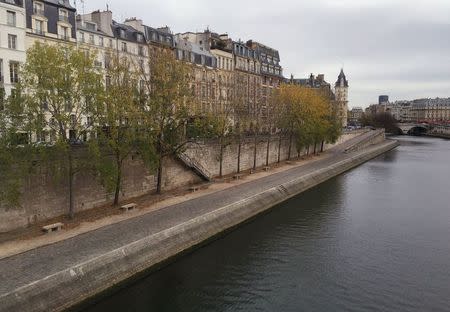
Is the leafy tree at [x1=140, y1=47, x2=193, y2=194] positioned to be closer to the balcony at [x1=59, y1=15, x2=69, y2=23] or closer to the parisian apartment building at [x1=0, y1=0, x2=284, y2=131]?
the parisian apartment building at [x1=0, y1=0, x2=284, y2=131]

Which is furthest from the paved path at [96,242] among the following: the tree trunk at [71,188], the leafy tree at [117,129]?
the leafy tree at [117,129]

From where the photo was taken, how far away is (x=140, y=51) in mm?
57656

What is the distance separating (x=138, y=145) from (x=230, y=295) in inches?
558

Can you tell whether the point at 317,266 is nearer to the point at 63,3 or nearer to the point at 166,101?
the point at 166,101

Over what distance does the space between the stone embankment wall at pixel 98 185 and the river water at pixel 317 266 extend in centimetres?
878

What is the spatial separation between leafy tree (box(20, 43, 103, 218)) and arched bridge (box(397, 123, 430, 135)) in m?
163

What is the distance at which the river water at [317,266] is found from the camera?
18.7 meters

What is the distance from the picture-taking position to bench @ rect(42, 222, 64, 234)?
2292cm

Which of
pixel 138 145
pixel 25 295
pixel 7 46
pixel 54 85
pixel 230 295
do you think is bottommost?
pixel 230 295

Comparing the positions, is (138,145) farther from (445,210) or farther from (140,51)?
(140,51)

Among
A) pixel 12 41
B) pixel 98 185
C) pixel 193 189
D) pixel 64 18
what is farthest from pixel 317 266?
pixel 64 18

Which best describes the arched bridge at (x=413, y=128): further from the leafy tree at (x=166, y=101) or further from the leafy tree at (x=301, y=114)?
the leafy tree at (x=166, y=101)

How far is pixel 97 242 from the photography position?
21.4m

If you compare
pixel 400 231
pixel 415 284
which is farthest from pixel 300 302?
pixel 400 231
